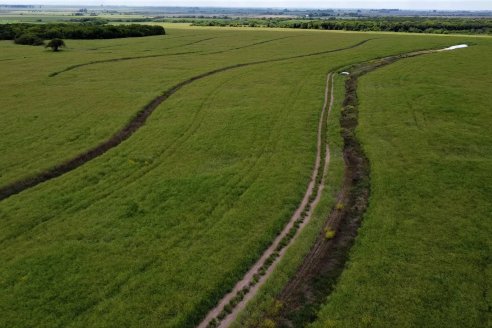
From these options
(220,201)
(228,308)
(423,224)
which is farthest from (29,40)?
(423,224)

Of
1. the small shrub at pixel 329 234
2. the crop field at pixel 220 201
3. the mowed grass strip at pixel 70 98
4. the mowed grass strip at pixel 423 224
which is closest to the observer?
the mowed grass strip at pixel 423 224

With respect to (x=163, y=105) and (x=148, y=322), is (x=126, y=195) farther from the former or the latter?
(x=163, y=105)

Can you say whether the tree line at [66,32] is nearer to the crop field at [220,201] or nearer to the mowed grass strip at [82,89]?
the mowed grass strip at [82,89]

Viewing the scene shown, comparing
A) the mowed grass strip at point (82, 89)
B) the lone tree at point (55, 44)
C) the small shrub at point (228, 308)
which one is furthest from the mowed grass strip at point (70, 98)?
the small shrub at point (228, 308)

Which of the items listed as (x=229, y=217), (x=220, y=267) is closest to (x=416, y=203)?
(x=229, y=217)

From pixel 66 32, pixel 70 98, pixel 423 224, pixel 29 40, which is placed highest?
pixel 423 224

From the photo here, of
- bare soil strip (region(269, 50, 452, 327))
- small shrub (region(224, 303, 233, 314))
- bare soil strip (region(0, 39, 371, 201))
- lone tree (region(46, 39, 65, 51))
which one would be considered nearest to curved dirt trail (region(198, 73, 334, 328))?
small shrub (region(224, 303, 233, 314))

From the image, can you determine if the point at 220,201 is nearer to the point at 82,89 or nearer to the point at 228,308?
the point at 228,308
